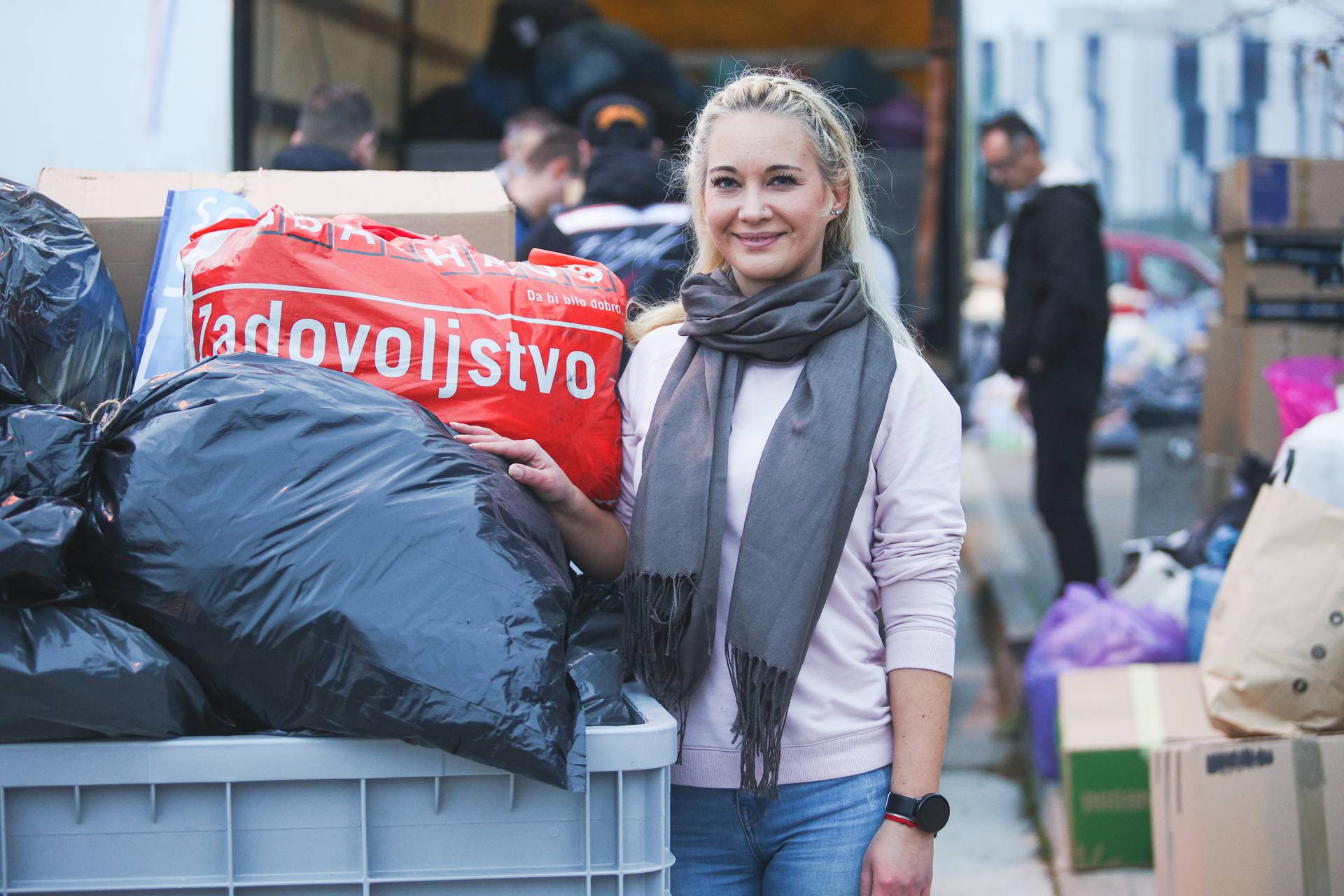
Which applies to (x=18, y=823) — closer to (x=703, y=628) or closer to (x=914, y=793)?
(x=703, y=628)

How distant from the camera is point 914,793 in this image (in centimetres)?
155

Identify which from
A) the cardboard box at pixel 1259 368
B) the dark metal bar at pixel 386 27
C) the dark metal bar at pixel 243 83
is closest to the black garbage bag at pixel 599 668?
the cardboard box at pixel 1259 368

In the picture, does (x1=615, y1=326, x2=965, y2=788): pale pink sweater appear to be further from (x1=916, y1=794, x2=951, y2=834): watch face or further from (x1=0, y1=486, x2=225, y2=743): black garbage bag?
(x1=0, y1=486, x2=225, y2=743): black garbage bag

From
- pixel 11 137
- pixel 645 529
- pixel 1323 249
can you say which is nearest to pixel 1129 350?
pixel 1323 249

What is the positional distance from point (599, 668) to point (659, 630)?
0.66ft

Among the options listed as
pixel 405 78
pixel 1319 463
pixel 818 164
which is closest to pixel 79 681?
pixel 818 164

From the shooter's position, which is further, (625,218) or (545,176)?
(545,176)

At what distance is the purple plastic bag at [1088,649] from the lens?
348cm

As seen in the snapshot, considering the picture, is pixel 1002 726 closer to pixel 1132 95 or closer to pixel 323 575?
pixel 323 575

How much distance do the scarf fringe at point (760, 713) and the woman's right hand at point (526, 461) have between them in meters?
0.29

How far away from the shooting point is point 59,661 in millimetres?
1144

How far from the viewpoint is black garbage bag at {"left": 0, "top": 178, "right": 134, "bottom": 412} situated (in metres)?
1.50

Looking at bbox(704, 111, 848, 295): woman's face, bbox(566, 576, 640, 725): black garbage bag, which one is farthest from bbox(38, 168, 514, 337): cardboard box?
bbox(566, 576, 640, 725): black garbage bag

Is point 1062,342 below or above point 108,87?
below
